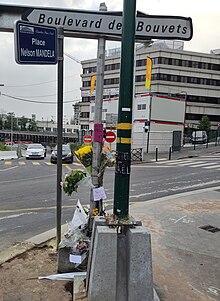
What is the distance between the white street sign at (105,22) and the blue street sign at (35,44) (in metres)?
0.32

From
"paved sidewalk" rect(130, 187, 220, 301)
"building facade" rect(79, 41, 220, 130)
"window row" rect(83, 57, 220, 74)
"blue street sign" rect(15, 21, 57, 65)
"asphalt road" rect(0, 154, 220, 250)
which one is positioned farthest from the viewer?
"window row" rect(83, 57, 220, 74)

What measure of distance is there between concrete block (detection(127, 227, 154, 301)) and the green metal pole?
12.0 inches

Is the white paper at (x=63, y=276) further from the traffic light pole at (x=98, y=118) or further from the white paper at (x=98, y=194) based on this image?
the white paper at (x=98, y=194)

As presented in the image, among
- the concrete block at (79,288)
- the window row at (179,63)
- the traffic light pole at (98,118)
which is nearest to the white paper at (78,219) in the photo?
the traffic light pole at (98,118)

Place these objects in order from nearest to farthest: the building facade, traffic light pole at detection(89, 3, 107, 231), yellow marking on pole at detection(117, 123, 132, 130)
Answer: yellow marking on pole at detection(117, 123, 132, 130) → traffic light pole at detection(89, 3, 107, 231) → the building facade

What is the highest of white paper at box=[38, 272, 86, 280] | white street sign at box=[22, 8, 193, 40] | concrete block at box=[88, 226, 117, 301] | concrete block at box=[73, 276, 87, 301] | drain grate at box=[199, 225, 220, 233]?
white street sign at box=[22, 8, 193, 40]

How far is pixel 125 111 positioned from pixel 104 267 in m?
1.59

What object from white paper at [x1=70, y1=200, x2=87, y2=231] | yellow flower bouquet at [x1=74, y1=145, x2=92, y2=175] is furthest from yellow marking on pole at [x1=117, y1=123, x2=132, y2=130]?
white paper at [x1=70, y1=200, x2=87, y2=231]

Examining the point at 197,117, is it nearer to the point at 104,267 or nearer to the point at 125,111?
the point at 125,111

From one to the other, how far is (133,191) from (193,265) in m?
6.44

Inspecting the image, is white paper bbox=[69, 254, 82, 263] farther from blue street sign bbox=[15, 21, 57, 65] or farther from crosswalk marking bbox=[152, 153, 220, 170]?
crosswalk marking bbox=[152, 153, 220, 170]

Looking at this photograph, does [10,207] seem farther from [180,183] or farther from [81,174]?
[180,183]

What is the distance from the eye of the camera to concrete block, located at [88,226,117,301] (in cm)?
307

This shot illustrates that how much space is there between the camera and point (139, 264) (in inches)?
121
